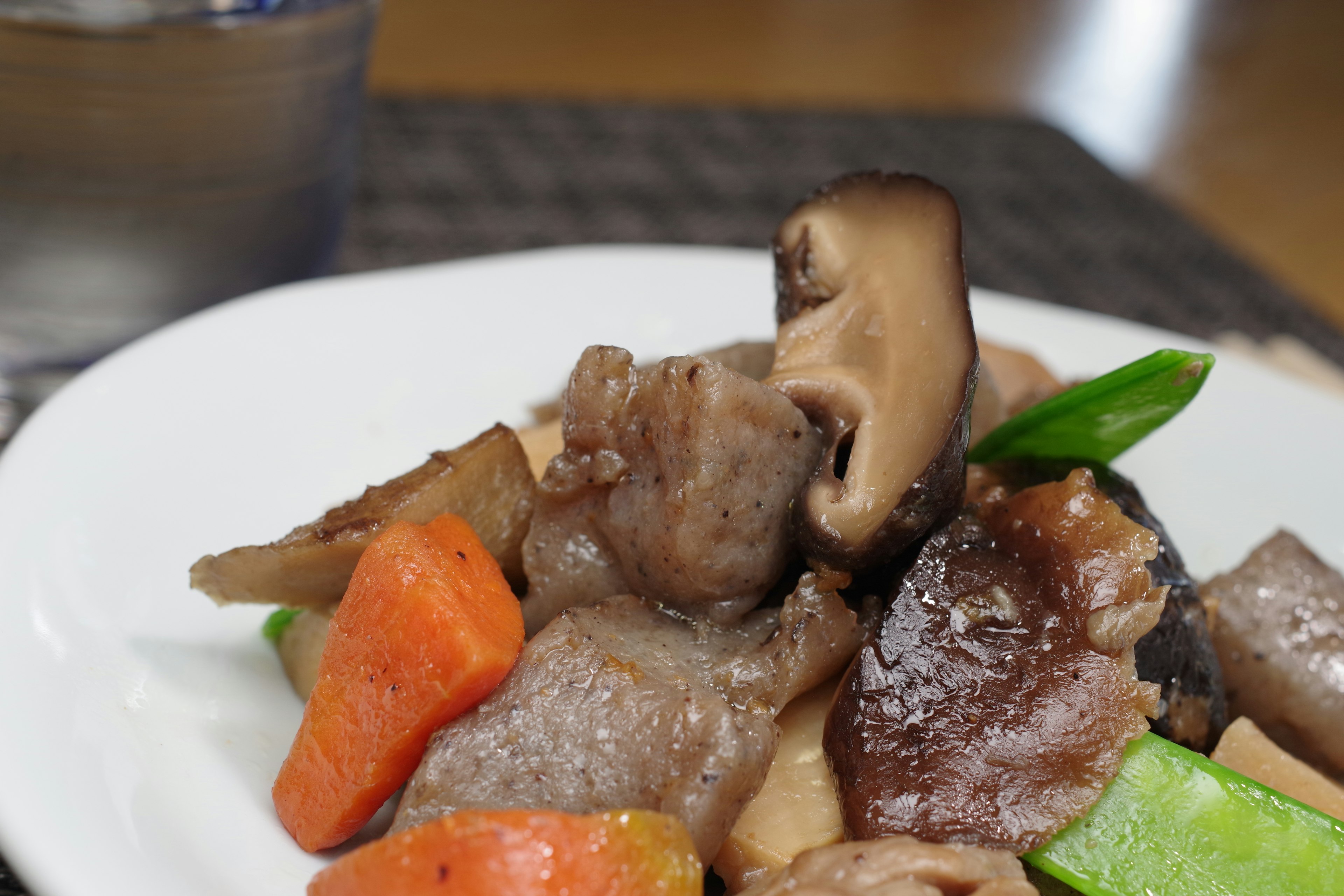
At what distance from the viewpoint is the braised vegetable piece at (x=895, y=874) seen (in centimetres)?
118

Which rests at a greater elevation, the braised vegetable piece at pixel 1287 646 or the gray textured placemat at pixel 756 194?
the braised vegetable piece at pixel 1287 646

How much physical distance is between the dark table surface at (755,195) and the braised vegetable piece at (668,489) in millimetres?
2003

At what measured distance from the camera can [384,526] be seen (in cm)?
149

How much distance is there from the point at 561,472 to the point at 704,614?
250 mm

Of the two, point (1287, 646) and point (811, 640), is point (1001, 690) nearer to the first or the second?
point (811, 640)

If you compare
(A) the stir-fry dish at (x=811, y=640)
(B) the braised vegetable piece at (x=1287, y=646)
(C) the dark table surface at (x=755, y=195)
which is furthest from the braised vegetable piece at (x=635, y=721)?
(C) the dark table surface at (x=755, y=195)

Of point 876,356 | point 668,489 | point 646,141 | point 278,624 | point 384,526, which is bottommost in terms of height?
point 646,141

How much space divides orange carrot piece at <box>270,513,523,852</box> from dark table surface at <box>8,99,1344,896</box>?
209 centimetres

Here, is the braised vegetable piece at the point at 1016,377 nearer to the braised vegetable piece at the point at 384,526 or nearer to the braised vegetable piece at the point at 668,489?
the braised vegetable piece at the point at 668,489

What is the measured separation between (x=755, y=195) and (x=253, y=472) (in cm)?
268

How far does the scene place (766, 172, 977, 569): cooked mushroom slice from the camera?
1395 millimetres

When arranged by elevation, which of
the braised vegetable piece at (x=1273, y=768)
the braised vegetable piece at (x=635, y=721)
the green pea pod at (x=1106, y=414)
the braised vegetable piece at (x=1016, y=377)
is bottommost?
the braised vegetable piece at (x=1273, y=768)

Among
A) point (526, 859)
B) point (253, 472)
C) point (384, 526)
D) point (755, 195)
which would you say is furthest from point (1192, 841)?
point (755, 195)

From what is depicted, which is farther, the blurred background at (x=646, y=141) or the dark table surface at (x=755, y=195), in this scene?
the dark table surface at (x=755, y=195)
